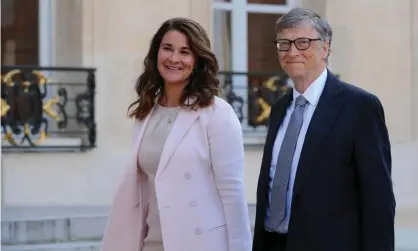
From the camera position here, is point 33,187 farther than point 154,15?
No

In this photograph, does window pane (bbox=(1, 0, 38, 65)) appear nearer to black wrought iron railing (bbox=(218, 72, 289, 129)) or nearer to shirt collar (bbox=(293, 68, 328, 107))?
black wrought iron railing (bbox=(218, 72, 289, 129))

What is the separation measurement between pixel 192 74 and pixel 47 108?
15.0 ft

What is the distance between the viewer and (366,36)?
29.2 ft

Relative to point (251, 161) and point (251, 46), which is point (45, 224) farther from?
point (251, 46)

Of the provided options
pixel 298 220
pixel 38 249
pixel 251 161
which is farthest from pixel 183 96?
pixel 251 161

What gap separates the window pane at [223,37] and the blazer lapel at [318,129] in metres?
6.06

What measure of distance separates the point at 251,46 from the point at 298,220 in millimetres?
6420

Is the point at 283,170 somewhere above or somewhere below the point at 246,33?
below

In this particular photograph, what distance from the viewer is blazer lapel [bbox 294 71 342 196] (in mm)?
2824

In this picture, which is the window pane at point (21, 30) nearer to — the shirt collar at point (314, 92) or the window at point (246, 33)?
the window at point (246, 33)

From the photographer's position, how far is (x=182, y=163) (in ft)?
10.4

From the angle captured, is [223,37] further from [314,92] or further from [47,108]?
[314,92]

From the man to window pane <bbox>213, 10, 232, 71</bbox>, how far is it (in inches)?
236

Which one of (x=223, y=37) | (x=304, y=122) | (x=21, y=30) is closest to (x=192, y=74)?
(x=304, y=122)
